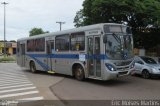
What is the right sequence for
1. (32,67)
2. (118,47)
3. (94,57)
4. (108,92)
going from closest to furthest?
(108,92), (118,47), (94,57), (32,67)

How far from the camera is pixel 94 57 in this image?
16.0m

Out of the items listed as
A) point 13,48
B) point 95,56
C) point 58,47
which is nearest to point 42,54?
point 58,47

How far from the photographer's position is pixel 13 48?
10762 cm

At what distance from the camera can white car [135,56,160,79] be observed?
62.0 ft

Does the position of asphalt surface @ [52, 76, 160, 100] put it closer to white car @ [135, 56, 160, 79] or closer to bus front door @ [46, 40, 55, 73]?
white car @ [135, 56, 160, 79]

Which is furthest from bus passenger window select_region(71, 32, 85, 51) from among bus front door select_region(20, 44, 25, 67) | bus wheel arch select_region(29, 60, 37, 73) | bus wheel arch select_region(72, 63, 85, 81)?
bus front door select_region(20, 44, 25, 67)

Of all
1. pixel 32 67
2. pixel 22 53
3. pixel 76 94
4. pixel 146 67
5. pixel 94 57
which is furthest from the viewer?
pixel 22 53

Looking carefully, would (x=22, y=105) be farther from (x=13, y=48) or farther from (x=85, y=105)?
(x=13, y=48)

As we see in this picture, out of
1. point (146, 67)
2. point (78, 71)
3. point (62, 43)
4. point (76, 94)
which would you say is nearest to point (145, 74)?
point (146, 67)

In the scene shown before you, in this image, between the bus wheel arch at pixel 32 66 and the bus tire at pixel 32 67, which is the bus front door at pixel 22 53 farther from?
the bus tire at pixel 32 67

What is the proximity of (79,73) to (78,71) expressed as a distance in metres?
0.21

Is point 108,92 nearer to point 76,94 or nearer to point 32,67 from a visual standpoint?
point 76,94

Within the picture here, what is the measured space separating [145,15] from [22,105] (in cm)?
1713

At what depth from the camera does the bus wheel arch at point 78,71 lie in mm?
17258
